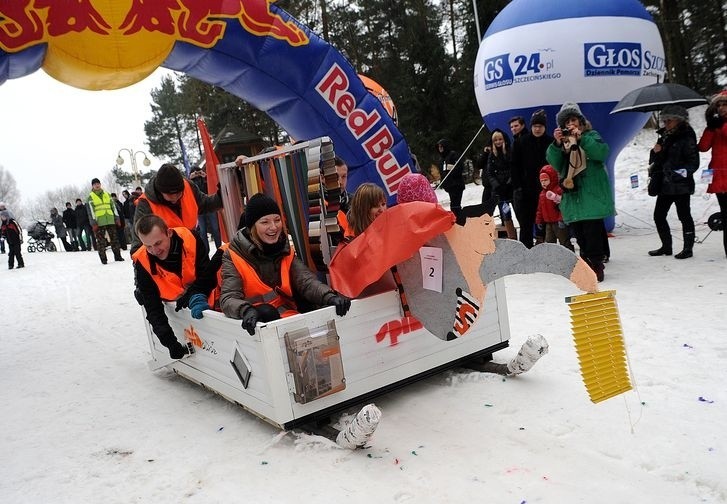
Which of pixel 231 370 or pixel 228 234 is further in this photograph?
pixel 228 234

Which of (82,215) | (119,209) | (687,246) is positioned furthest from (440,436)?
(82,215)

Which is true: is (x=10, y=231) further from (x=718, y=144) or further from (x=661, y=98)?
(x=718, y=144)

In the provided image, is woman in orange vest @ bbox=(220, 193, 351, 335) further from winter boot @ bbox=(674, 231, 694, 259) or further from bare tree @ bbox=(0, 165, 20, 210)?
bare tree @ bbox=(0, 165, 20, 210)

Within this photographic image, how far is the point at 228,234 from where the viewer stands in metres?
5.39

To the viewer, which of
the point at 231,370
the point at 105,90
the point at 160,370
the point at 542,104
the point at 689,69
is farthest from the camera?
the point at 689,69

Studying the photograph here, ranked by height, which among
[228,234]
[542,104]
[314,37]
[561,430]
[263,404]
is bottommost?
[561,430]

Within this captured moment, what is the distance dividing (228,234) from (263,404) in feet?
8.62

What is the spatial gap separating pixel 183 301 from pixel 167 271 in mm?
341

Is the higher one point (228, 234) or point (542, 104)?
point (542, 104)

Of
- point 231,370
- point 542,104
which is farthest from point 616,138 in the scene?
point 231,370

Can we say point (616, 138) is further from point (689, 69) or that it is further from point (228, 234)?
point (689, 69)

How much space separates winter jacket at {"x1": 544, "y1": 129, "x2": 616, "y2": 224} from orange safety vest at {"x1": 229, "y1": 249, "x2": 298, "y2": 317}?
339 centimetres

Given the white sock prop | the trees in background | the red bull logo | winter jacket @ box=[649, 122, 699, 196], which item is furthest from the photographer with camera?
the trees in background

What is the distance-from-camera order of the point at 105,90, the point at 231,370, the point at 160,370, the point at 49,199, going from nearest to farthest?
the point at 231,370 → the point at 160,370 → the point at 105,90 → the point at 49,199
